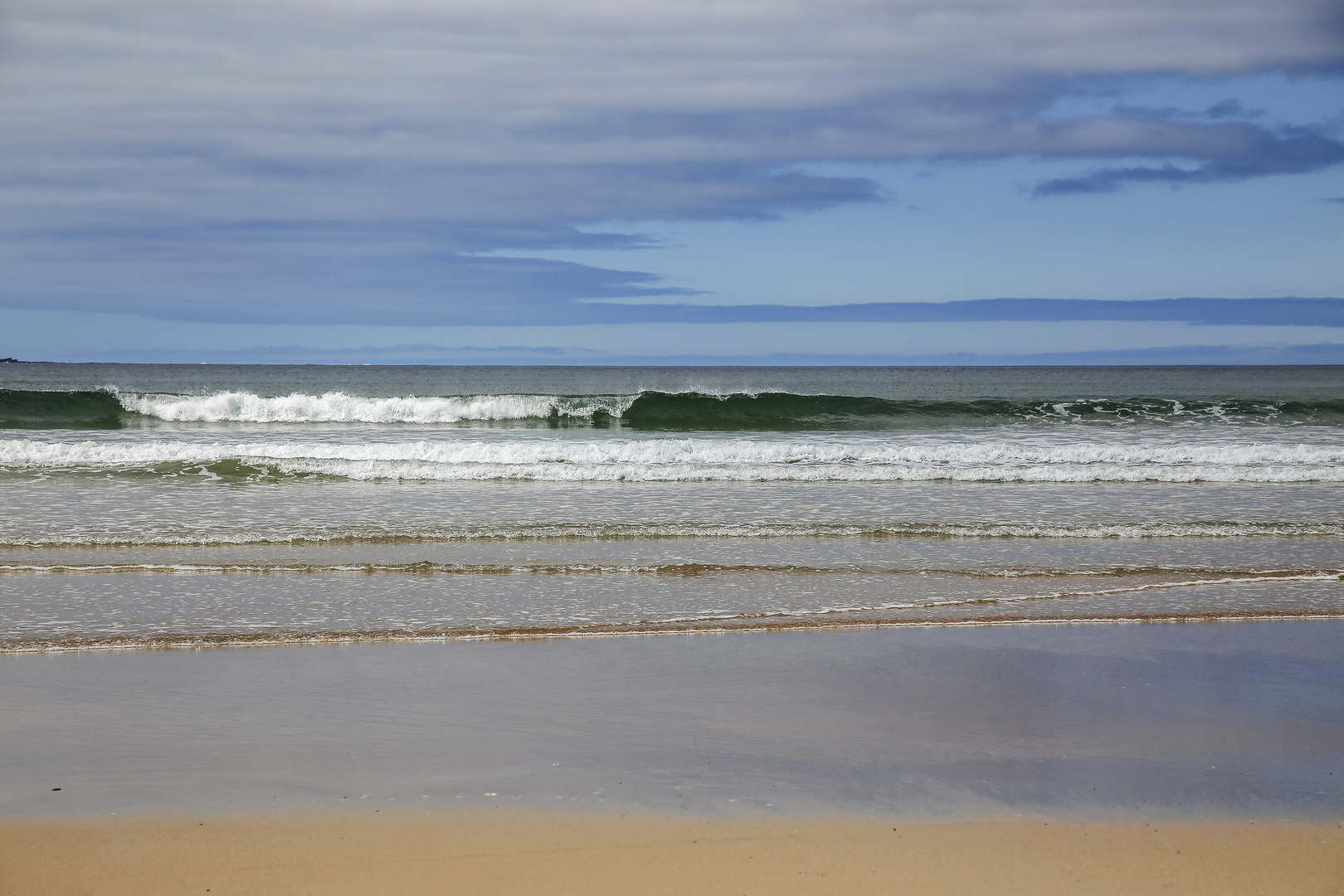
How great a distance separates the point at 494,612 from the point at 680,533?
11.1 feet

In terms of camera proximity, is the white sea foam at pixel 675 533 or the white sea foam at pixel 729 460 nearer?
the white sea foam at pixel 675 533

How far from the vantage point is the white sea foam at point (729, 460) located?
1397 centimetres

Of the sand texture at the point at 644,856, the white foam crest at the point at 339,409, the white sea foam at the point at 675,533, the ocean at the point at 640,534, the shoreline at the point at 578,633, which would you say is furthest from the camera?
the white foam crest at the point at 339,409

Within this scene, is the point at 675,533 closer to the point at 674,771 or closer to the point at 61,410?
the point at 674,771

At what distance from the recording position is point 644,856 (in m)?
3.11

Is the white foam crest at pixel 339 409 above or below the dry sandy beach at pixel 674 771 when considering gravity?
above

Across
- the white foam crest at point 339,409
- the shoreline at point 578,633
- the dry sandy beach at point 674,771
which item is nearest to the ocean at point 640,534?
the shoreline at point 578,633

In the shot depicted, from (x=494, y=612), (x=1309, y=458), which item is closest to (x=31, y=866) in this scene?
(x=494, y=612)

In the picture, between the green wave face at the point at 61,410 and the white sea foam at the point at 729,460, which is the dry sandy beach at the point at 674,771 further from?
the green wave face at the point at 61,410

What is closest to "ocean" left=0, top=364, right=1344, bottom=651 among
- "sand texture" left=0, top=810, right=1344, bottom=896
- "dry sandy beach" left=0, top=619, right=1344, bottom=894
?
"dry sandy beach" left=0, top=619, right=1344, bottom=894

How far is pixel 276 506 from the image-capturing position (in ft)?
36.6

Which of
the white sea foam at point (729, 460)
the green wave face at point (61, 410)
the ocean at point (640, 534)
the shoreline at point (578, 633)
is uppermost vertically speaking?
the green wave face at point (61, 410)

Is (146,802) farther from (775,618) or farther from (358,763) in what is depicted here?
(775,618)

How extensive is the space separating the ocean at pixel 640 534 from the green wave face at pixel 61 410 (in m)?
5.11
